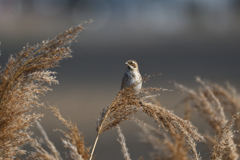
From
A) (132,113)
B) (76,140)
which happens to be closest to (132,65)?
(132,113)

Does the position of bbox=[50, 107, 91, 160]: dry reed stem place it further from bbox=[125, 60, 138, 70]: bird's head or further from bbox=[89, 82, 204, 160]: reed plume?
bbox=[125, 60, 138, 70]: bird's head

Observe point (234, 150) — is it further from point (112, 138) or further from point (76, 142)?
point (112, 138)

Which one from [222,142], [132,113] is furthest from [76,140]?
[222,142]

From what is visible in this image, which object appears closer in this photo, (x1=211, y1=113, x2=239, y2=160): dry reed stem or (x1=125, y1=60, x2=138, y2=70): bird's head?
(x1=211, y1=113, x2=239, y2=160): dry reed stem

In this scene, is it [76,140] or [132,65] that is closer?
[76,140]

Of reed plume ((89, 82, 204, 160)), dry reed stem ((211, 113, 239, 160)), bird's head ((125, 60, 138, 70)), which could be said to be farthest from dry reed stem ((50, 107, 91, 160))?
bird's head ((125, 60, 138, 70))

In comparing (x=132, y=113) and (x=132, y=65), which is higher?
(x=132, y=65)

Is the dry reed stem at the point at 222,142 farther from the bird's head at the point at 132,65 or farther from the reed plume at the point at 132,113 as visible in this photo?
the bird's head at the point at 132,65

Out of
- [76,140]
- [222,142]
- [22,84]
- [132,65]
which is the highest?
[132,65]

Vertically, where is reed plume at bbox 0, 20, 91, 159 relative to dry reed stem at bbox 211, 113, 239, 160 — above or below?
above

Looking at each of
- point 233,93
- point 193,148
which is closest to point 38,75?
point 193,148

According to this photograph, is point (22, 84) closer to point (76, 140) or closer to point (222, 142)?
point (76, 140)

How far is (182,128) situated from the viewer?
1.52m

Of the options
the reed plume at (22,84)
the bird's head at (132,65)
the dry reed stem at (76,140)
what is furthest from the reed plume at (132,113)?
the bird's head at (132,65)
